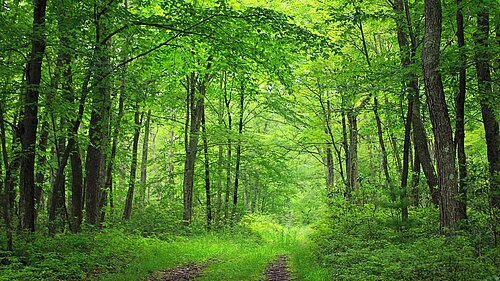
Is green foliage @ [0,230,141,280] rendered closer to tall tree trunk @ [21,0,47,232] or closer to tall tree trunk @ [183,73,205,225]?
tall tree trunk @ [21,0,47,232]

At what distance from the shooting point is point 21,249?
314 inches

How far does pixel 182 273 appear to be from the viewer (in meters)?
9.30

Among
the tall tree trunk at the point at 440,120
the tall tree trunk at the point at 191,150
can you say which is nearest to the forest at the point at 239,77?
the tall tree trunk at the point at 440,120

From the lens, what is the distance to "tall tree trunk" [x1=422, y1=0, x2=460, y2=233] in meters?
7.94

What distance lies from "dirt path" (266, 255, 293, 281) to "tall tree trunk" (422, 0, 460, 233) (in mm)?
3581

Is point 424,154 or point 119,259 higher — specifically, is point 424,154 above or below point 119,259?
above

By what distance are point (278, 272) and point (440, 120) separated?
5.21 m

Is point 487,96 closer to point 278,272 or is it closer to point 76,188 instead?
point 278,272

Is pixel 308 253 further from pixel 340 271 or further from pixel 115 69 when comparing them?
pixel 115 69

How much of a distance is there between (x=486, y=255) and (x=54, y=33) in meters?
9.41

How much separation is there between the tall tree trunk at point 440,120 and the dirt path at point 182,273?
5568 millimetres

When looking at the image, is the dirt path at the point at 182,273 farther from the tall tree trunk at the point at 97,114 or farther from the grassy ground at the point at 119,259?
the tall tree trunk at the point at 97,114

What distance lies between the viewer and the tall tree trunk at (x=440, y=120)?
7.94 metres

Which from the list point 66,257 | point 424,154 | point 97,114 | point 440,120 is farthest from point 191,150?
point 440,120
